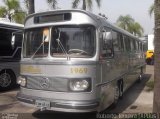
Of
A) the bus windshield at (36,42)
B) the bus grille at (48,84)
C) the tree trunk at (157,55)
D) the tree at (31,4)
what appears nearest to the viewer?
the tree trunk at (157,55)

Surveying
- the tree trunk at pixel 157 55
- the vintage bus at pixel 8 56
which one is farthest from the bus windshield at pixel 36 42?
the vintage bus at pixel 8 56

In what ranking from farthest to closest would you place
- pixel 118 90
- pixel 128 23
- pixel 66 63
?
1. pixel 128 23
2. pixel 118 90
3. pixel 66 63

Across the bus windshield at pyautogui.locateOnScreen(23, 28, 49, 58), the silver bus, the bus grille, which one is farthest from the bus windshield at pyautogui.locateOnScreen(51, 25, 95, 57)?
the bus grille

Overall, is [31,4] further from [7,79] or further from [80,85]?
[80,85]

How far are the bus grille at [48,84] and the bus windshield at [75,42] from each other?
1.99 feet

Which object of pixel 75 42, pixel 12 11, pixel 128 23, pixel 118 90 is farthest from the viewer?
pixel 128 23

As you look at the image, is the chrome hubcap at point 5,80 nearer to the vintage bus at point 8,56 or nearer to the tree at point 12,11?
the vintage bus at point 8,56

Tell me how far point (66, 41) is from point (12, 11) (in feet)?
84.0

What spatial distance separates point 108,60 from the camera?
765 cm

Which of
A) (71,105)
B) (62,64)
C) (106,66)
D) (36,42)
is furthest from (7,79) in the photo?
(71,105)

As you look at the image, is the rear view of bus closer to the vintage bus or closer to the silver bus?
the silver bus

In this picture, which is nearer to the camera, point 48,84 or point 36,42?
point 48,84

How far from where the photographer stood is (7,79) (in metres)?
12.0

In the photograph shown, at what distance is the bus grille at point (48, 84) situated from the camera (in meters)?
6.61
